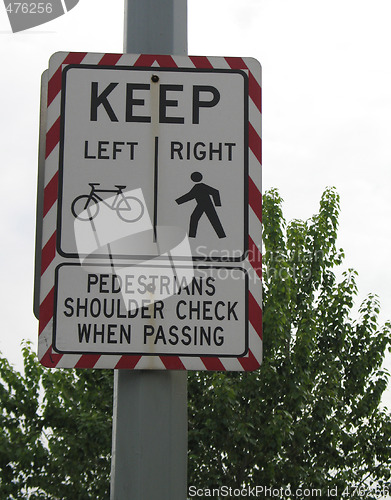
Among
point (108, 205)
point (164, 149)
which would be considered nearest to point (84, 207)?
point (108, 205)

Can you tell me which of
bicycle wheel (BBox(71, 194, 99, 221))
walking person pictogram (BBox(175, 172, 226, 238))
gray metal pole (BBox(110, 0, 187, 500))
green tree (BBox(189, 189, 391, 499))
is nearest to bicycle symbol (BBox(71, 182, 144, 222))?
bicycle wheel (BBox(71, 194, 99, 221))

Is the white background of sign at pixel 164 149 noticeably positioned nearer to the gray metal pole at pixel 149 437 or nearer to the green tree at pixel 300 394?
the gray metal pole at pixel 149 437

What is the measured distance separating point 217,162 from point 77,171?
0.43 m

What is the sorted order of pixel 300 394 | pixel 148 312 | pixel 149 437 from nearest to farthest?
pixel 149 437, pixel 148 312, pixel 300 394

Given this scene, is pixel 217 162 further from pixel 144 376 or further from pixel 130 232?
pixel 144 376

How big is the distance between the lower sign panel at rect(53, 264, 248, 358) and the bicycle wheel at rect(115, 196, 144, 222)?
15cm

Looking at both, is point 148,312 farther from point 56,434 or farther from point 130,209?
point 56,434

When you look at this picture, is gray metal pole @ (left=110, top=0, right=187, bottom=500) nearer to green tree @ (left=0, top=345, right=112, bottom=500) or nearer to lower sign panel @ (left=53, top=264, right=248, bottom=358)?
lower sign panel @ (left=53, top=264, right=248, bottom=358)

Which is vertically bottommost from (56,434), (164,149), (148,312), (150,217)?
(148,312)

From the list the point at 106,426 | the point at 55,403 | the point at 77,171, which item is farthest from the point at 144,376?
the point at 55,403

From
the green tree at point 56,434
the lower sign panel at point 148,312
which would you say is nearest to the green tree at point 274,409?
the green tree at point 56,434

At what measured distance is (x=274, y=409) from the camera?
12492 millimetres

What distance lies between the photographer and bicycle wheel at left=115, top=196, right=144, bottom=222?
2.28m

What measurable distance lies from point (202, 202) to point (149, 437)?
0.71 m
